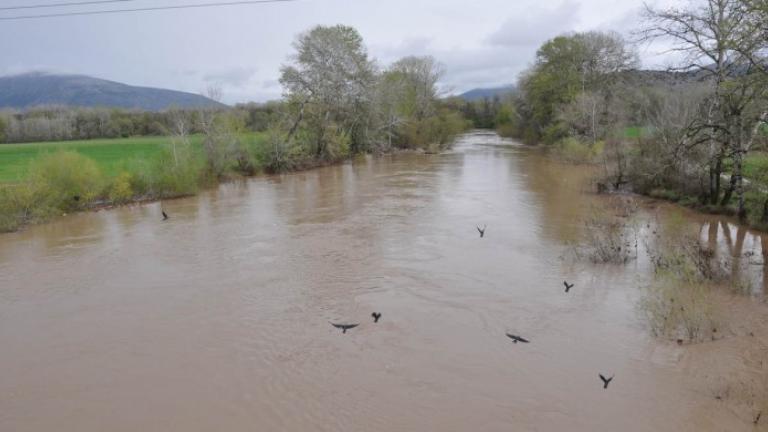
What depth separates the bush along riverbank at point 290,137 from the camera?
2325cm

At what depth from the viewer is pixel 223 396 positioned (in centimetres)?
829

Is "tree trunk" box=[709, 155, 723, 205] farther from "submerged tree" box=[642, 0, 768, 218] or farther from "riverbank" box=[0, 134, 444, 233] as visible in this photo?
"riverbank" box=[0, 134, 444, 233]

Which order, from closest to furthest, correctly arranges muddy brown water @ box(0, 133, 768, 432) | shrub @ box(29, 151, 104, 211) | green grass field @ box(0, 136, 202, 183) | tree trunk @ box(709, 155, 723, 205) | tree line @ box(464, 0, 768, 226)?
muddy brown water @ box(0, 133, 768, 432)
tree line @ box(464, 0, 768, 226)
tree trunk @ box(709, 155, 723, 205)
shrub @ box(29, 151, 104, 211)
green grass field @ box(0, 136, 202, 183)

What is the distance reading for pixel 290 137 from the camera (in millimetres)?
38906

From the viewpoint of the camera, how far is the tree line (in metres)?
13.3

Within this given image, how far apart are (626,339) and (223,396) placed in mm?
7476

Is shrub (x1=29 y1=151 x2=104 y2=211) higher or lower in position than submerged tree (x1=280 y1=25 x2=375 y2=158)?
lower

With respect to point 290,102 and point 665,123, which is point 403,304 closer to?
point 665,123

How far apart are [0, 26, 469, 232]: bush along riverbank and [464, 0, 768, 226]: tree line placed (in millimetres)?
14586

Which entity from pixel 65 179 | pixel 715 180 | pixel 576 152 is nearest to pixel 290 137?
pixel 65 179

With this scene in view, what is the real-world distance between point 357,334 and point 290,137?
30.6m

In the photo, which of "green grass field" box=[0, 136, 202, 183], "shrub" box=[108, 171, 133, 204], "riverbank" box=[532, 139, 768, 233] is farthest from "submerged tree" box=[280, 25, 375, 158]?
"riverbank" box=[532, 139, 768, 233]

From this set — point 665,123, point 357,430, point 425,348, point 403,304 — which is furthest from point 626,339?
point 665,123

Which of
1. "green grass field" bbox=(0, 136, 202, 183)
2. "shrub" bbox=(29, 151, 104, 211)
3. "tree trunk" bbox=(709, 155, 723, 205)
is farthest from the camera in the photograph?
"green grass field" bbox=(0, 136, 202, 183)
